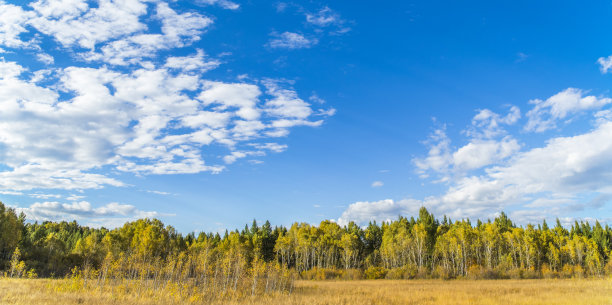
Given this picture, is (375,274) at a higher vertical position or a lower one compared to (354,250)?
lower

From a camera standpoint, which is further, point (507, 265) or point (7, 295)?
point (507, 265)

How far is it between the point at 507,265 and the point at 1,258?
98.1 m

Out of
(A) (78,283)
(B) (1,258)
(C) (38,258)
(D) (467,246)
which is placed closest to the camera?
(A) (78,283)

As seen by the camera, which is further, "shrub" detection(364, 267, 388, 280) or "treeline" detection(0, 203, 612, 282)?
"shrub" detection(364, 267, 388, 280)

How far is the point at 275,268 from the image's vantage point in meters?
36.6

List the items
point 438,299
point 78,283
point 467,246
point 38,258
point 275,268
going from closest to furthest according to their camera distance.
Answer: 1. point 438,299
2. point 78,283
3. point 275,268
4. point 38,258
5. point 467,246

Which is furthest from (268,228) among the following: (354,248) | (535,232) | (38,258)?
(535,232)

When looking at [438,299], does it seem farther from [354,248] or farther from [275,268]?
[354,248]

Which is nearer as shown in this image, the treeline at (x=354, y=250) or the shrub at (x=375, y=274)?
the treeline at (x=354, y=250)

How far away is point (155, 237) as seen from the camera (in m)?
66.7

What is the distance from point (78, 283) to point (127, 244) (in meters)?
42.7

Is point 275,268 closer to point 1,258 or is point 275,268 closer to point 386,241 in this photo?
point 386,241

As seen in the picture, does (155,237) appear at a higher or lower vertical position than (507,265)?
higher

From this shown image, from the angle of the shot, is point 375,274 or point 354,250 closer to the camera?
point 375,274
